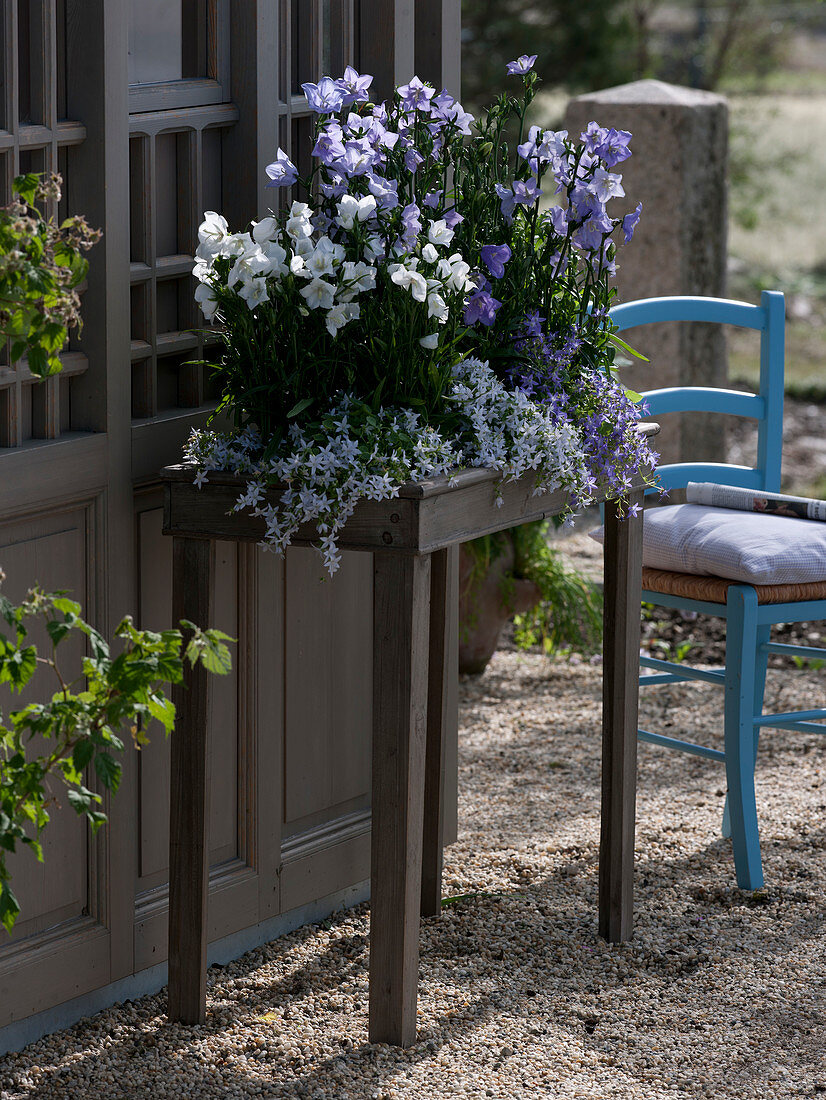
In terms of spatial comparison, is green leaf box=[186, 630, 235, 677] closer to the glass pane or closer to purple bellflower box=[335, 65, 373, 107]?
purple bellflower box=[335, 65, 373, 107]

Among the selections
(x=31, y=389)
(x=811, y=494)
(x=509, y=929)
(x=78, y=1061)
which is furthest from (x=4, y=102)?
(x=811, y=494)

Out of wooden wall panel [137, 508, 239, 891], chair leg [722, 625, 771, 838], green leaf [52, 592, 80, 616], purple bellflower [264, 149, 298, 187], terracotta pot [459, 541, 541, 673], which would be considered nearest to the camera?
green leaf [52, 592, 80, 616]

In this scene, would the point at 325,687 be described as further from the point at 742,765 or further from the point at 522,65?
the point at 522,65

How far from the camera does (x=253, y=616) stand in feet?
8.79

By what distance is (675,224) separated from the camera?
6.05 metres

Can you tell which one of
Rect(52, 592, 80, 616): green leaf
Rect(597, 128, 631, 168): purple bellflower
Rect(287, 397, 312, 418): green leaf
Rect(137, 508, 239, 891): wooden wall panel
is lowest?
Rect(137, 508, 239, 891): wooden wall panel

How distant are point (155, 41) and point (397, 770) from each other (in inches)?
54.2

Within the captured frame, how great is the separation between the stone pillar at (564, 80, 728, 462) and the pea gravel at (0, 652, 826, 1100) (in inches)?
103

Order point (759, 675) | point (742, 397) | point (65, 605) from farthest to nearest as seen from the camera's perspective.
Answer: point (742, 397) < point (759, 675) < point (65, 605)

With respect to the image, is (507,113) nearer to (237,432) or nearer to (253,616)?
(237,432)

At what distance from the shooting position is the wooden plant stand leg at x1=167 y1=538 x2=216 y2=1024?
2389mm

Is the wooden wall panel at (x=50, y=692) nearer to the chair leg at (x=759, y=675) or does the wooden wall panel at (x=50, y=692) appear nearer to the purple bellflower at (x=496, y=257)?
the purple bellflower at (x=496, y=257)

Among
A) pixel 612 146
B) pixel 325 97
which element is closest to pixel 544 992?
pixel 612 146

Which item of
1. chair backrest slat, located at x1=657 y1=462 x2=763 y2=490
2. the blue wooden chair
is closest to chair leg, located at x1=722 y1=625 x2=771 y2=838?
the blue wooden chair
